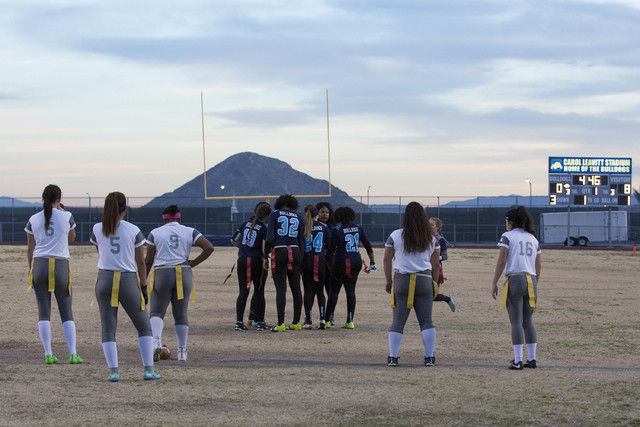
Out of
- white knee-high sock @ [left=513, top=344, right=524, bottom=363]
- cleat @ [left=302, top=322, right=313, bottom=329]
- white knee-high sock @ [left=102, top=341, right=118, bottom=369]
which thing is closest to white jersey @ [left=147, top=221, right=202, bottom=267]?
white knee-high sock @ [left=102, top=341, right=118, bottom=369]

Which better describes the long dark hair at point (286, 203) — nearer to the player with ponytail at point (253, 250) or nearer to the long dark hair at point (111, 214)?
the player with ponytail at point (253, 250)

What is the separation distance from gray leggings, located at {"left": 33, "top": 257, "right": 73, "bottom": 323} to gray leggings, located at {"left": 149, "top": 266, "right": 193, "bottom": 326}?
89 cm

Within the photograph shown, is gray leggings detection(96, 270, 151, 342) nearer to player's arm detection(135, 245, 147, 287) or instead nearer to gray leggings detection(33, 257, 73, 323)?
player's arm detection(135, 245, 147, 287)

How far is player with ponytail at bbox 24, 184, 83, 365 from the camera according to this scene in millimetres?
8617

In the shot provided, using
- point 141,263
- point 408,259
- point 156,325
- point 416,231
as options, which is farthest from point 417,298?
point 141,263

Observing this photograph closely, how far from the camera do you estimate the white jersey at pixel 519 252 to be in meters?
8.86

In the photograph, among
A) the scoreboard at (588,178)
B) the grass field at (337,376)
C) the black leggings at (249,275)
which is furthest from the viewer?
the scoreboard at (588,178)

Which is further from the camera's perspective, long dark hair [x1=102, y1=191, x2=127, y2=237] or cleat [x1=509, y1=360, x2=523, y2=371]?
cleat [x1=509, y1=360, x2=523, y2=371]

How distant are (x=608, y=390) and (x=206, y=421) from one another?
3.81 metres

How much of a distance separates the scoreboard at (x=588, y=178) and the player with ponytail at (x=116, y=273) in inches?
1536

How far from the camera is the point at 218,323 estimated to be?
12.9 metres

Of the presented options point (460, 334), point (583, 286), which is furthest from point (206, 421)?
point (583, 286)

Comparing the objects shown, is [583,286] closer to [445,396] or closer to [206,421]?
[445,396]

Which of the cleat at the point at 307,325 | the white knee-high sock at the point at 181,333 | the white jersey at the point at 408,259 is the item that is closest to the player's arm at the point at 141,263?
the white knee-high sock at the point at 181,333
